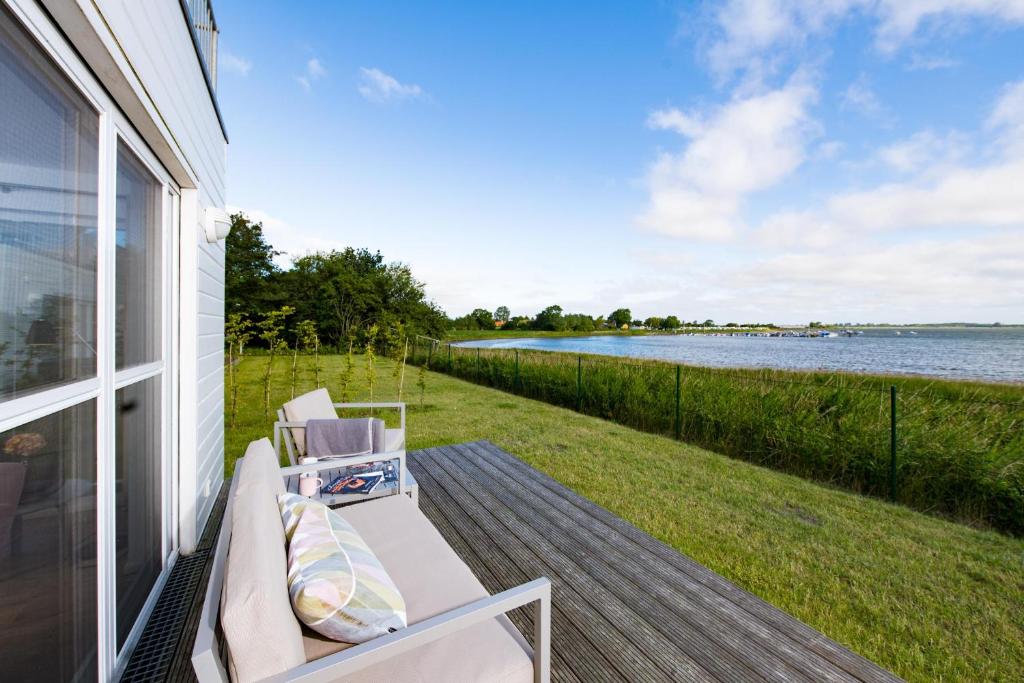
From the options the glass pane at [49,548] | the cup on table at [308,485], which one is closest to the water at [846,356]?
the cup on table at [308,485]

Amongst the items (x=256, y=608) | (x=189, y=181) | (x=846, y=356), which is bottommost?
(x=846, y=356)

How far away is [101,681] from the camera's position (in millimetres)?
1313

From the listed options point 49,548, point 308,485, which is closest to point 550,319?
point 308,485

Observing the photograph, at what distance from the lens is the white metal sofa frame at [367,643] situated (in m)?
0.78

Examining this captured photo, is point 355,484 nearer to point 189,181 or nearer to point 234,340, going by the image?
point 189,181

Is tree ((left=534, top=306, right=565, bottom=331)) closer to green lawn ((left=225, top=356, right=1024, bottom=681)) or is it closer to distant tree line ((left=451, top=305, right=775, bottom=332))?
distant tree line ((left=451, top=305, right=775, bottom=332))

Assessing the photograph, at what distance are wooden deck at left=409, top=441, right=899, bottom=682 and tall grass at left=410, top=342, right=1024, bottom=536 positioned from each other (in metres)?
2.94

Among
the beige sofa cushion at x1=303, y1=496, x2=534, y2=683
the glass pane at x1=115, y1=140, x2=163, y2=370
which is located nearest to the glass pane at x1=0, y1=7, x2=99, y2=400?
the glass pane at x1=115, y1=140, x2=163, y2=370

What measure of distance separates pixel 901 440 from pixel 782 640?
341 cm

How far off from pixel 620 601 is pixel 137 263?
8.36ft

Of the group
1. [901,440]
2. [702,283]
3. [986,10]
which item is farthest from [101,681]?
[702,283]

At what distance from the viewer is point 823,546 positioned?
274 cm

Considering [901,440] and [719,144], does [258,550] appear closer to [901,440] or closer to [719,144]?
[901,440]

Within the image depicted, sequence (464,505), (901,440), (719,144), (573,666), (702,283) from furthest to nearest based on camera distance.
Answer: (702,283)
(719,144)
(901,440)
(464,505)
(573,666)
